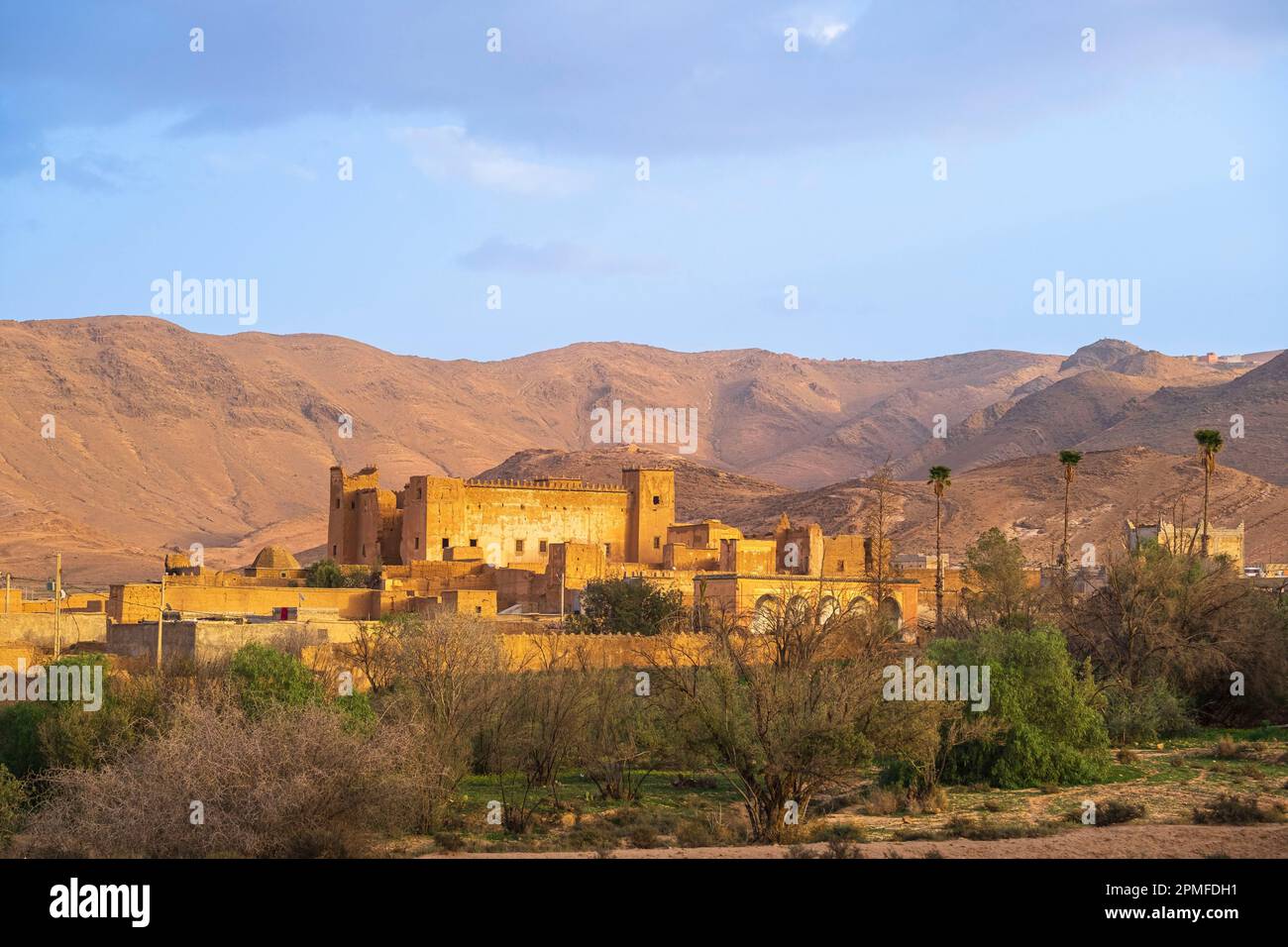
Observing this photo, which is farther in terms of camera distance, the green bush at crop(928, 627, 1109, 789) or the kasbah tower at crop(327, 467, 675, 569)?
the kasbah tower at crop(327, 467, 675, 569)

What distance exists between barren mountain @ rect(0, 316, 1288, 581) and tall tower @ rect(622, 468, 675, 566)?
37.1 meters

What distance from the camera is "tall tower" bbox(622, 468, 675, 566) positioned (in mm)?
64000

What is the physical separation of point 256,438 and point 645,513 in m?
100

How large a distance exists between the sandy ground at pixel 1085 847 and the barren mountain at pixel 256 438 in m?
74.0

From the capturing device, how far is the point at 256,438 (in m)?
157

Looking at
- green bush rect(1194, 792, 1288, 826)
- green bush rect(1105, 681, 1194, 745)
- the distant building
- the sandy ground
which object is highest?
the distant building

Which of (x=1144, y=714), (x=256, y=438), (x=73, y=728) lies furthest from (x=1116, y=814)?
(x=256, y=438)

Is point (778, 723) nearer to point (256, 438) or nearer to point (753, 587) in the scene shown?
point (753, 587)

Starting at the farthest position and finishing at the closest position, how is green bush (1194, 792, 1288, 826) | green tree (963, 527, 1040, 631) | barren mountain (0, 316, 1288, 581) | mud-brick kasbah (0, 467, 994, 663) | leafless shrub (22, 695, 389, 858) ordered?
barren mountain (0, 316, 1288, 581), green tree (963, 527, 1040, 631), mud-brick kasbah (0, 467, 994, 663), green bush (1194, 792, 1288, 826), leafless shrub (22, 695, 389, 858)

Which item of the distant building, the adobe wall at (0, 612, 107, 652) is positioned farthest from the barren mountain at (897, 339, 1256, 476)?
the adobe wall at (0, 612, 107, 652)

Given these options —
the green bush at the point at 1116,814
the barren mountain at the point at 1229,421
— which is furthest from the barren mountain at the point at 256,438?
the green bush at the point at 1116,814

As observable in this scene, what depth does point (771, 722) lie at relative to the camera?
23125mm

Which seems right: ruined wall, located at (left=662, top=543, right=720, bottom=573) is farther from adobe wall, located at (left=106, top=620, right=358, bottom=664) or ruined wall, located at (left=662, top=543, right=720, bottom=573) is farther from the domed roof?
adobe wall, located at (left=106, top=620, right=358, bottom=664)

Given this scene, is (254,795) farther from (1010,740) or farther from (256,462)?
(256,462)
